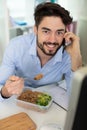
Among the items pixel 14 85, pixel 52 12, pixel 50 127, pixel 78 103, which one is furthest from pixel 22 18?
pixel 78 103

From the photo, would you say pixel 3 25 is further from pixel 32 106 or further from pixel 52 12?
pixel 32 106

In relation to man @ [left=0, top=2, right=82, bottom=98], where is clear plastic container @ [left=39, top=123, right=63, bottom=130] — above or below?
below

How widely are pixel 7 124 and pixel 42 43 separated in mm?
645

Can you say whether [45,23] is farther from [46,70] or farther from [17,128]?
[17,128]

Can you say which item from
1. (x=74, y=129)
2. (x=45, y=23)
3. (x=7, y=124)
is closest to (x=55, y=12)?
(x=45, y=23)

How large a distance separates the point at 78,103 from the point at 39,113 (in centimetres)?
65

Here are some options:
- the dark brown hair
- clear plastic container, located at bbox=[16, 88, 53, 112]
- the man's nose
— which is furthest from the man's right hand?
the dark brown hair

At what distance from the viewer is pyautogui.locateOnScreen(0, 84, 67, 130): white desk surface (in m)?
0.92

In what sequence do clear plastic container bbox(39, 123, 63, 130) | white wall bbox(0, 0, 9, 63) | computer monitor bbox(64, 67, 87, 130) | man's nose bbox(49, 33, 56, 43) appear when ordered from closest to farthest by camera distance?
computer monitor bbox(64, 67, 87, 130)
clear plastic container bbox(39, 123, 63, 130)
man's nose bbox(49, 33, 56, 43)
white wall bbox(0, 0, 9, 63)

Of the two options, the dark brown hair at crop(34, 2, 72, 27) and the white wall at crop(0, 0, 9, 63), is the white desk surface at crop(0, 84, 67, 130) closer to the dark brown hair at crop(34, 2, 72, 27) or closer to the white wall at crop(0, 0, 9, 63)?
the dark brown hair at crop(34, 2, 72, 27)

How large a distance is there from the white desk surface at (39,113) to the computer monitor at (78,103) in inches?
20.8

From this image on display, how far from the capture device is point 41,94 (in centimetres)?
107

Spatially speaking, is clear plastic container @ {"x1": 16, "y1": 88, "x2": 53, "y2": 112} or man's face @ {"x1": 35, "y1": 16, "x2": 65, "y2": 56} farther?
man's face @ {"x1": 35, "y1": 16, "x2": 65, "y2": 56}

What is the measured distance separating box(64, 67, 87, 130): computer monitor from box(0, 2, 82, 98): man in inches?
35.3
